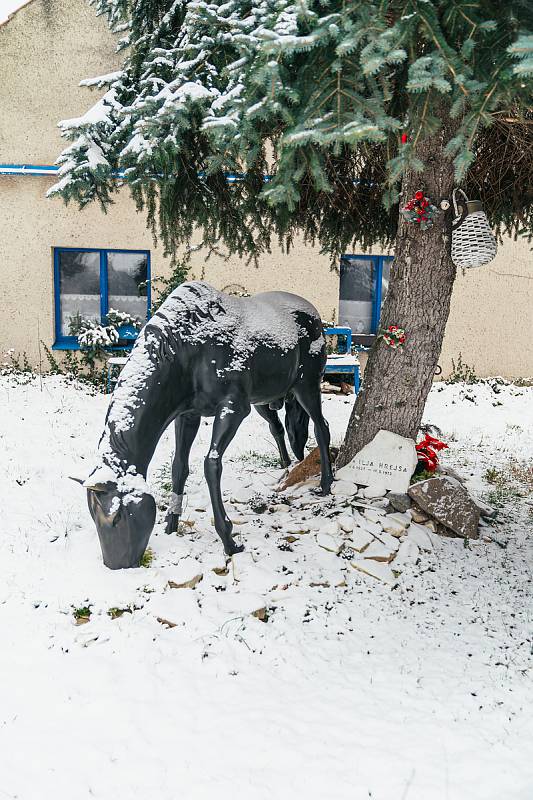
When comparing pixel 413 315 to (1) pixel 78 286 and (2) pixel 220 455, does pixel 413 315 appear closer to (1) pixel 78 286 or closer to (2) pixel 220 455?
(2) pixel 220 455

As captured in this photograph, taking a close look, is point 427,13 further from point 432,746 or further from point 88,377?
point 88,377

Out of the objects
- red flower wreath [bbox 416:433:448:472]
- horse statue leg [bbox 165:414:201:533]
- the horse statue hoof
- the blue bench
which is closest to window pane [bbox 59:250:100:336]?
the blue bench

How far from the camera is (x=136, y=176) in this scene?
398cm

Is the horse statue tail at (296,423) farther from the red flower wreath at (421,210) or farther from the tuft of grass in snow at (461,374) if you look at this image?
the tuft of grass in snow at (461,374)

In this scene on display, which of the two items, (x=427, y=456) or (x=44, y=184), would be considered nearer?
(x=427, y=456)

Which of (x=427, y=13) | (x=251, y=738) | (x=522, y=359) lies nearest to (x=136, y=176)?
(x=427, y=13)

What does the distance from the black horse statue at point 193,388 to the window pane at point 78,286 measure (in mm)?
6441

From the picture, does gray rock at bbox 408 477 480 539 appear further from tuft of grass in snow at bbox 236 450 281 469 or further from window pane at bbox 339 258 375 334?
window pane at bbox 339 258 375 334

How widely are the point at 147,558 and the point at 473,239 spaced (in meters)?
3.24

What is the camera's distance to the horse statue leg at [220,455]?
3.84 meters

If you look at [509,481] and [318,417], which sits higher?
[318,417]

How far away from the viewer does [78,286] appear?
10.4 meters

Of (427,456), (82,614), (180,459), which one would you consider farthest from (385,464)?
(82,614)

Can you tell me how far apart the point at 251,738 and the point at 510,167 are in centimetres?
512
